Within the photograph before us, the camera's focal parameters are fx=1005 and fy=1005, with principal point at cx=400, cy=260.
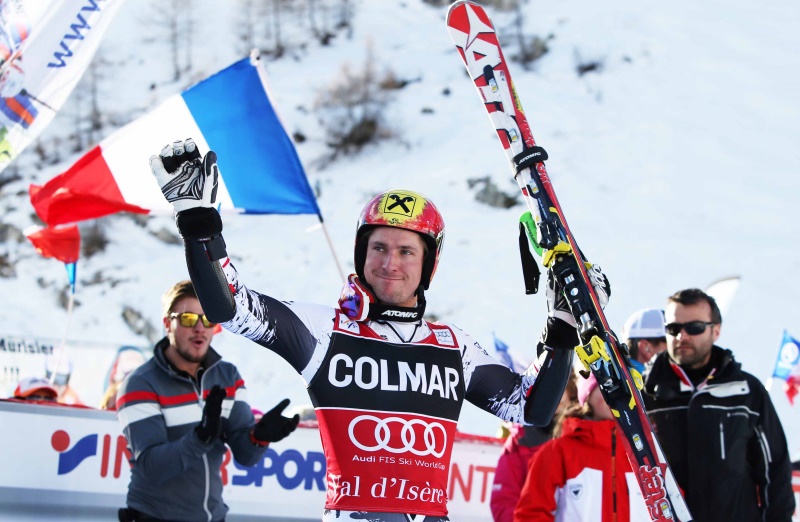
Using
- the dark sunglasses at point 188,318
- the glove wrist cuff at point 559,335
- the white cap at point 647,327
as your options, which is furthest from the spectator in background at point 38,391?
the glove wrist cuff at point 559,335

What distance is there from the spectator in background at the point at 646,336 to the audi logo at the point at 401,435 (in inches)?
123

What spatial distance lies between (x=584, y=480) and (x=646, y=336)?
163 centimetres

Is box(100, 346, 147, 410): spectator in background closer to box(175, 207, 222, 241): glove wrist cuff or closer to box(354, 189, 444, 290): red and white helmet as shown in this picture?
box(354, 189, 444, 290): red and white helmet

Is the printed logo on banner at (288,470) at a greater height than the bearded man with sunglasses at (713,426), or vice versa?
→ the bearded man with sunglasses at (713,426)

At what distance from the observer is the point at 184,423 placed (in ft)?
16.1

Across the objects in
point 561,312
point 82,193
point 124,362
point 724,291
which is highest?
point 82,193

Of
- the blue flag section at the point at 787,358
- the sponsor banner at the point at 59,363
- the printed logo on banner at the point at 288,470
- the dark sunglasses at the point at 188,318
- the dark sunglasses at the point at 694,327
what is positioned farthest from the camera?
the blue flag section at the point at 787,358

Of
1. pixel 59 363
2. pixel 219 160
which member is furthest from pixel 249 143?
pixel 59 363

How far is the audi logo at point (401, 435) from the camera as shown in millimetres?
3223

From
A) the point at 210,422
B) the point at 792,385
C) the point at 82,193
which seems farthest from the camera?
the point at 792,385

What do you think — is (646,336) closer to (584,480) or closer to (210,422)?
(584,480)

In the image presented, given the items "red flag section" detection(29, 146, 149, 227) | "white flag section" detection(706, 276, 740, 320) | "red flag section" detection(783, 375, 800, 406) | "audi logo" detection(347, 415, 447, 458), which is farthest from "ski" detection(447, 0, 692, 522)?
"red flag section" detection(783, 375, 800, 406)

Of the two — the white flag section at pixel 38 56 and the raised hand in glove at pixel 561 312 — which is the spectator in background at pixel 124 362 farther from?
the raised hand in glove at pixel 561 312

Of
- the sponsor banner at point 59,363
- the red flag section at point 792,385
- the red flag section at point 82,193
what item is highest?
the red flag section at point 82,193
